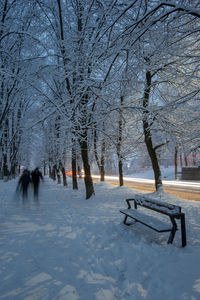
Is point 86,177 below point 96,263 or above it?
above

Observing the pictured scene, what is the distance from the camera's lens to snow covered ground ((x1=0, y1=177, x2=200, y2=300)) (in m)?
2.71

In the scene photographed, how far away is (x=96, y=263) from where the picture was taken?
3529mm

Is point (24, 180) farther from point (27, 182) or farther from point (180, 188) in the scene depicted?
point (180, 188)

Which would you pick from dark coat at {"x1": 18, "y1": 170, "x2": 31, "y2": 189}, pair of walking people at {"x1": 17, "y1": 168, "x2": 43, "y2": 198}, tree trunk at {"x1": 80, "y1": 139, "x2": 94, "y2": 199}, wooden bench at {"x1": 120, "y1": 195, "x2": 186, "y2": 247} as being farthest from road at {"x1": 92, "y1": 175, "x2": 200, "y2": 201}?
dark coat at {"x1": 18, "y1": 170, "x2": 31, "y2": 189}

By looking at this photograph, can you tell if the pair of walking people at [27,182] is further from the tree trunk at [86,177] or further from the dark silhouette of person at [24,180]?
the tree trunk at [86,177]

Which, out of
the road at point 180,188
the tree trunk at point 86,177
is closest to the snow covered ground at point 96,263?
the tree trunk at point 86,177

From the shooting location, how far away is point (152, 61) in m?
5.96

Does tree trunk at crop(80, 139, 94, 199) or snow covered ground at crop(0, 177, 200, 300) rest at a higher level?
tree trunk at crop(80, 139, 94, 199)

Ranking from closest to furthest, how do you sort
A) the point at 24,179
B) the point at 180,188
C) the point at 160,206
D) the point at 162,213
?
the point at 162,213 → the point at 160,206 → the point at 24,179 → the point at 180,188

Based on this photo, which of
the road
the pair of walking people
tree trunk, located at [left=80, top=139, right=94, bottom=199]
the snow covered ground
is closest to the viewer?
the snow covered ground

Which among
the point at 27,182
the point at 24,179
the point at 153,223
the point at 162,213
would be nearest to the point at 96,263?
the point at 153,223

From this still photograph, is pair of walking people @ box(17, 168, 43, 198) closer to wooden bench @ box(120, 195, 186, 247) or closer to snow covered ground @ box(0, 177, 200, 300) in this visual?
snow covered ground @ box(0, 177, 200, 300)

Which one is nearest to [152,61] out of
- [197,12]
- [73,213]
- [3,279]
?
[197,12]

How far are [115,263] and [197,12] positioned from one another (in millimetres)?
5171
